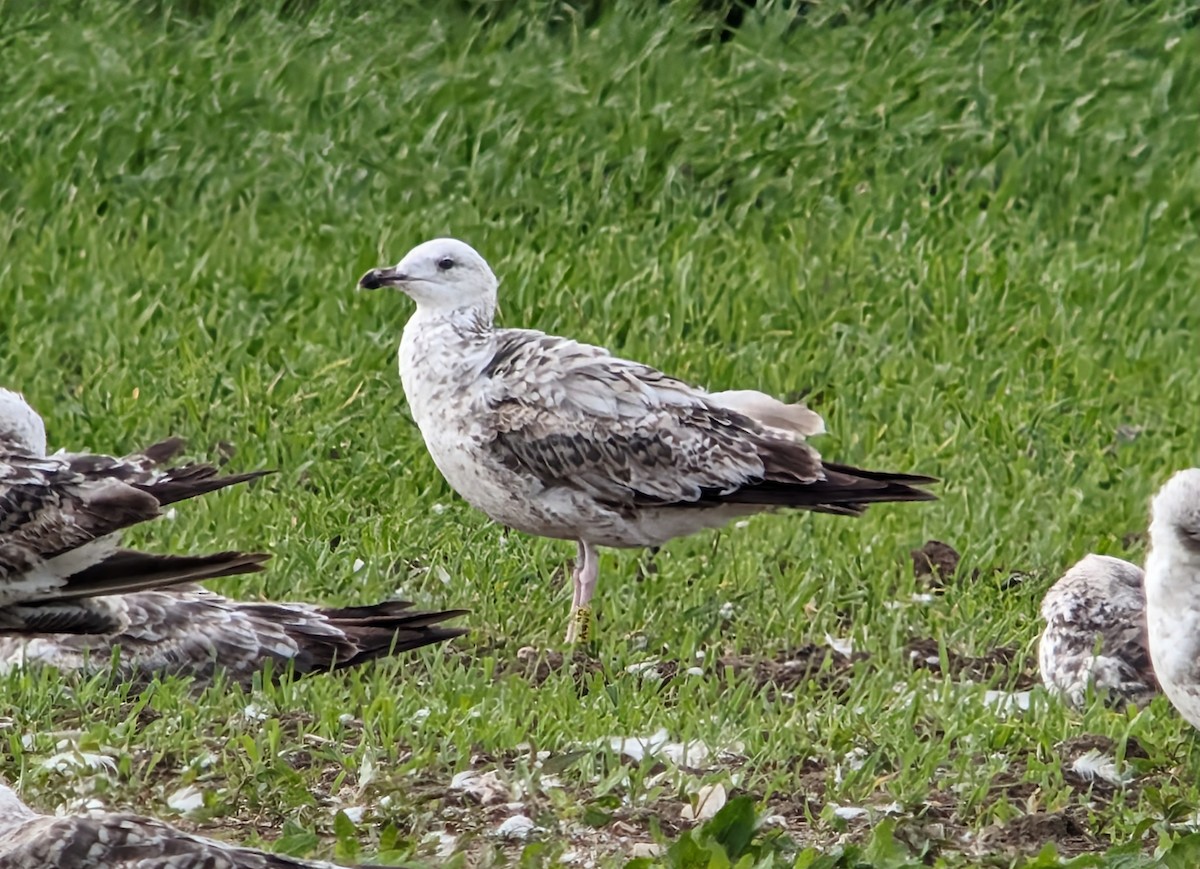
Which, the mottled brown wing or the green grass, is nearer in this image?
the green grass

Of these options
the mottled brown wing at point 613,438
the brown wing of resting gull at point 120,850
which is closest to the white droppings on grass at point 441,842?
the brown wing of resting gull at point 120,850

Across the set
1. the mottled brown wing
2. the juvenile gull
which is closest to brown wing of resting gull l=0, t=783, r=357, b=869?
the juvenile gull

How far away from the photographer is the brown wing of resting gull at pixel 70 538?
6.75 meters

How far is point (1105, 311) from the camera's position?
11148 mm

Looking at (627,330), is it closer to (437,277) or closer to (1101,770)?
(437,277)

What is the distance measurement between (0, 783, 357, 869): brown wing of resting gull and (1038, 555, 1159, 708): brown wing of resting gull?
3313 millimetres

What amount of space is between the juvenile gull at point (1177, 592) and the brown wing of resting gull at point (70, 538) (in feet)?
8.92

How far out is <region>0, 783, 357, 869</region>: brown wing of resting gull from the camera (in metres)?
4.67

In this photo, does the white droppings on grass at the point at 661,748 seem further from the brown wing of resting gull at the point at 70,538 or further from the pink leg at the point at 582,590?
the brown wing of resting gull at the point at 70,538

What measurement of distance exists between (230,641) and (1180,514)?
3.08 meters

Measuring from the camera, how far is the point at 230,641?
717 cm

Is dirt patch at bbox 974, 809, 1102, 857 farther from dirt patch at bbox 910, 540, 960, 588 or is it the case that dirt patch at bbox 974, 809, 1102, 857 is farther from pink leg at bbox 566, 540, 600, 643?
dirt patch at bbox 910, 540, 960, 588

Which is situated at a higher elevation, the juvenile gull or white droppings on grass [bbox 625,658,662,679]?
the juvenile gull

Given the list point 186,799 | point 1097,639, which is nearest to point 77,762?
point 186,799
